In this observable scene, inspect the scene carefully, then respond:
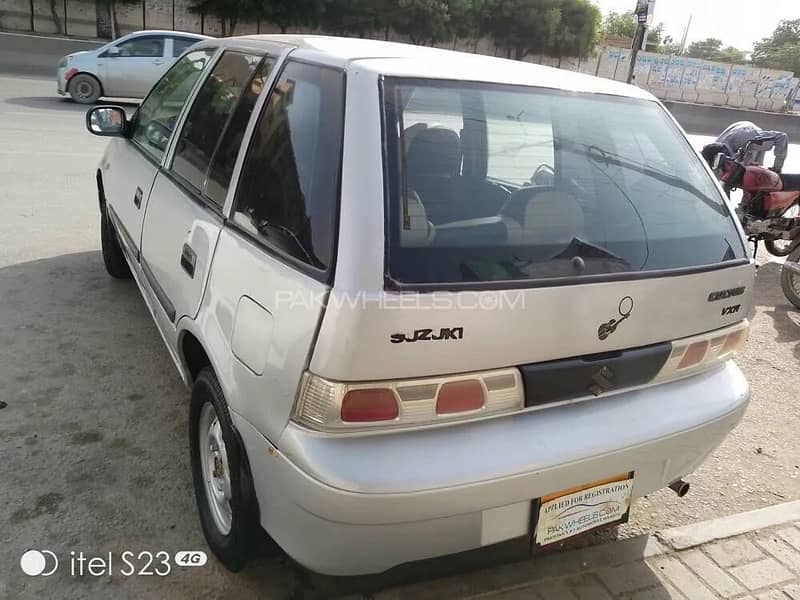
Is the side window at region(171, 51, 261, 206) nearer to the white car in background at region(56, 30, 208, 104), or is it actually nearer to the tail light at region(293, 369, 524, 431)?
the tail light at region(293, 369, 524, 431)

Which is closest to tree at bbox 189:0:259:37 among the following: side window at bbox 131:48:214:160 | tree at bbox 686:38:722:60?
side window at bbox 131:48:214:160

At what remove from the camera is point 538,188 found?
2203 mm

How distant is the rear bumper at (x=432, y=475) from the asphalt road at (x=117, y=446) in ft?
0.96

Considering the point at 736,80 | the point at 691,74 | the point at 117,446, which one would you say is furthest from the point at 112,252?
the point at 736,80

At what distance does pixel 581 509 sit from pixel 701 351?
0.69 meters

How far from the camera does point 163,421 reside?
304 centimetres

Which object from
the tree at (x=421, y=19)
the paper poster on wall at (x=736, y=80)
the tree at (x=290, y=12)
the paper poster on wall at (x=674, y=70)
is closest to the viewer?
the tree at (x=290, y=12)

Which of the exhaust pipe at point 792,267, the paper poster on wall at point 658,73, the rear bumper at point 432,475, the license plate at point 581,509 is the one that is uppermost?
the paper poster on wall at point 658,73

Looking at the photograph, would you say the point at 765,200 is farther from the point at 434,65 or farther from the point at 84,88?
the point at 84,88

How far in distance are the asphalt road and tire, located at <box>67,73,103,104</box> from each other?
864 centimetres

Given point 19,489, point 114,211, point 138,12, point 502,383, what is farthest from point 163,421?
point 138,12

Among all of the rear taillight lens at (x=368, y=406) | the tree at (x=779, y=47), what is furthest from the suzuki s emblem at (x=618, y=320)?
the tree at (x=779, y=47)

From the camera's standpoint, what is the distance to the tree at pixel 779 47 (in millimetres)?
72125

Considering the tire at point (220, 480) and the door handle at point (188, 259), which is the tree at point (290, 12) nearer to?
the door handle at point (188, 259)
